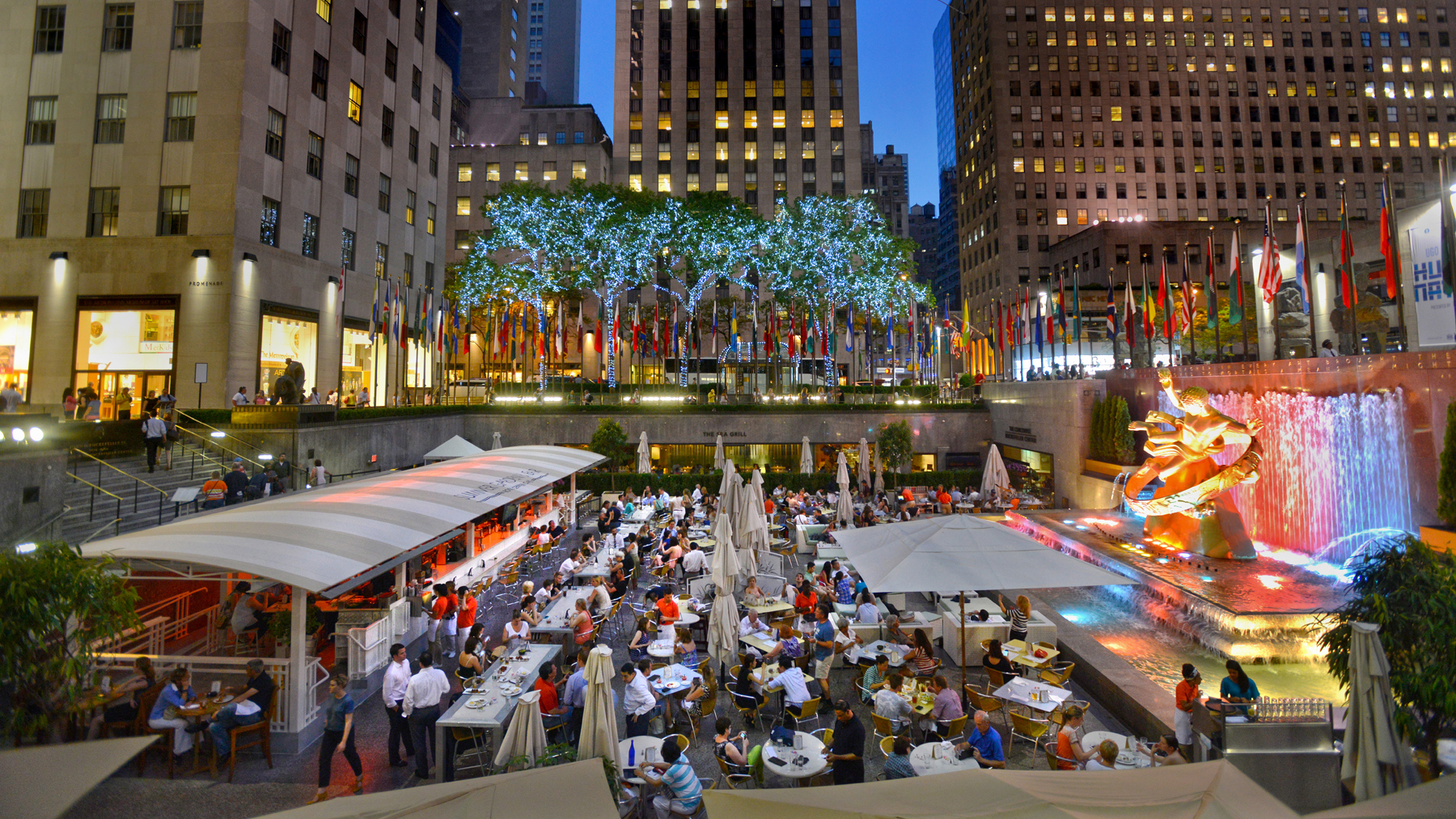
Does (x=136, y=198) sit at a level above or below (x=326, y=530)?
above

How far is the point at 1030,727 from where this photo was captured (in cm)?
809

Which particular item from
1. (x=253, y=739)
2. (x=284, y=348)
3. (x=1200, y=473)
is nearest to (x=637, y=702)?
(x=253, y=739)

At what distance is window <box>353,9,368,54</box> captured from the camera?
1339 inches

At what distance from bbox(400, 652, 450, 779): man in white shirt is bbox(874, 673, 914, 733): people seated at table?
578 cm

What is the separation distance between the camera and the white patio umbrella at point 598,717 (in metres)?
6.95

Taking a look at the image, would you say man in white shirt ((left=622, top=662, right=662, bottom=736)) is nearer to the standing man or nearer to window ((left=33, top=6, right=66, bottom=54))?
the standing man

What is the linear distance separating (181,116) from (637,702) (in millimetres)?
32443

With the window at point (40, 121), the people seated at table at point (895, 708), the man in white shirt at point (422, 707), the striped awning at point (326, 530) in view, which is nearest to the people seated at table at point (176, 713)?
the striped awning at point (326, 530)

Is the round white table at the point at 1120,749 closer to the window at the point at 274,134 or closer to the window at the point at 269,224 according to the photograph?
the window at the point at 269,224

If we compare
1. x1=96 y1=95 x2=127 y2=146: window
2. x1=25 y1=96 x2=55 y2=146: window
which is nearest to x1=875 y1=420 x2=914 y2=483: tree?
x1=96 y1=95 x2=127 y2=146: window

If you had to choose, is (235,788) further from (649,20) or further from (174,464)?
(649,20)

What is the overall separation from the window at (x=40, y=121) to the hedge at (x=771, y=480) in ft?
85.5

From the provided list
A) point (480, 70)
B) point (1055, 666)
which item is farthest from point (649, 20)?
point (1055, 666)

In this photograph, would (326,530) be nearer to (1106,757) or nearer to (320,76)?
(1106,757)
